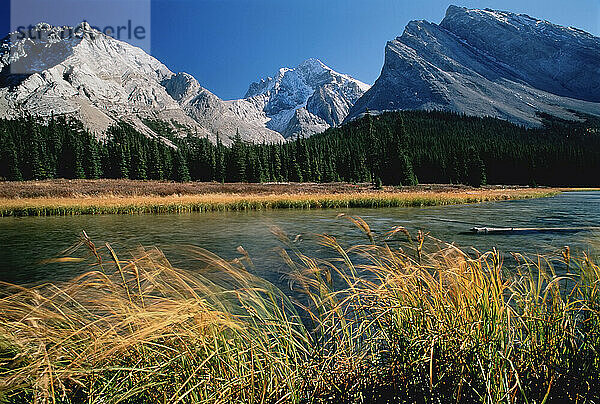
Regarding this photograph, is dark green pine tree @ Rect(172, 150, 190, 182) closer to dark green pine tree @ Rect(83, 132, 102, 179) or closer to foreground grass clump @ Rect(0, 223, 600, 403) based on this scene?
dark green pine tree @ Rect(83, 132, 102, 179)

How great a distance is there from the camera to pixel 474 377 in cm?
232

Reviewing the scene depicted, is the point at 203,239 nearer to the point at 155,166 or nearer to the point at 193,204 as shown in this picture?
the point at 193,204

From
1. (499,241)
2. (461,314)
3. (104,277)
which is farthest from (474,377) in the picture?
(499,241)

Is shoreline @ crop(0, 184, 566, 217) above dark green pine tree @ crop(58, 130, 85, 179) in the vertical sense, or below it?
below

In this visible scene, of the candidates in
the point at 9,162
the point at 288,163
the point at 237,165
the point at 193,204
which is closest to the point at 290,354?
the point at 193,204

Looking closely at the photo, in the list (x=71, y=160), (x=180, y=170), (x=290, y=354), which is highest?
(x=71, y=160)

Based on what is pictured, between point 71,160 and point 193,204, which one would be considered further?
point 71,160

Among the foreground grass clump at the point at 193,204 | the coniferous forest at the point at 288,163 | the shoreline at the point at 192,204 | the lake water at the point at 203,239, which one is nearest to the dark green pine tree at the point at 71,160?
the coniferous forest at the point at 288,163

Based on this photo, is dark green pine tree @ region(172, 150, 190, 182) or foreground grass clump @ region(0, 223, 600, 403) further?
dark green pine tree @ region(172, 150, 190, 182)

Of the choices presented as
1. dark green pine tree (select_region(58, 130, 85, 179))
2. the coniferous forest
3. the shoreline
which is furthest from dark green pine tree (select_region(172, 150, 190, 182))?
the shoreline

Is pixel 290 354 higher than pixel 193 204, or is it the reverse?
pixel 193 204

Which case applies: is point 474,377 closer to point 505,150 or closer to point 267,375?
point 267,375

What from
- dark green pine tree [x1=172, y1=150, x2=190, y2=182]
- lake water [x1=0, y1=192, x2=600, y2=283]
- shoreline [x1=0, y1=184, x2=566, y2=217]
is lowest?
lake water [x1=0, y1=192, x2=600, y2=283]

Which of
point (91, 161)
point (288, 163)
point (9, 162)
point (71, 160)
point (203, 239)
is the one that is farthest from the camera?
point (288, 163)
